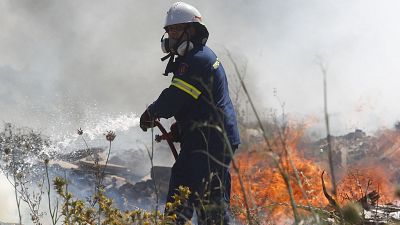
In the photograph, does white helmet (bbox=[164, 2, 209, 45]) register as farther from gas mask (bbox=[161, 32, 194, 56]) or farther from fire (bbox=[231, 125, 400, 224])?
fire (bbox=[231, 125, 400, 224])

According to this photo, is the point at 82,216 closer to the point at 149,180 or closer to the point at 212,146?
the point at 212,146

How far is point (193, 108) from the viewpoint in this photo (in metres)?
4.19

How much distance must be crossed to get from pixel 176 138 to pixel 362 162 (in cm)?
1485

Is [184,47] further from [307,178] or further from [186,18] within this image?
[307,178]

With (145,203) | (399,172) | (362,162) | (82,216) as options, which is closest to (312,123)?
(362,162)

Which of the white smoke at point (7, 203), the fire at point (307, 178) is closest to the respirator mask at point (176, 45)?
the fire at point (307, 178)

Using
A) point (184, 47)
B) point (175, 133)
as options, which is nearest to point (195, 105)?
point (175, 133)

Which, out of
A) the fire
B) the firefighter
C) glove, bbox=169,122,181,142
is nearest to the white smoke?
the fire

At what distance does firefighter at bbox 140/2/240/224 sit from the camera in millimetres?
4070

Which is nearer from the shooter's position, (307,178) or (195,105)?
(195,105)

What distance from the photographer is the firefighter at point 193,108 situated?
13.4 feet

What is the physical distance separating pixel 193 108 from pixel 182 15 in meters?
0.79

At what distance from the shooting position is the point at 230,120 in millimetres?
4250

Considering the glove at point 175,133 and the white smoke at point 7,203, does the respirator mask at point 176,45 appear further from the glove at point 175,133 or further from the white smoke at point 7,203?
the white smoke at point 7,203
